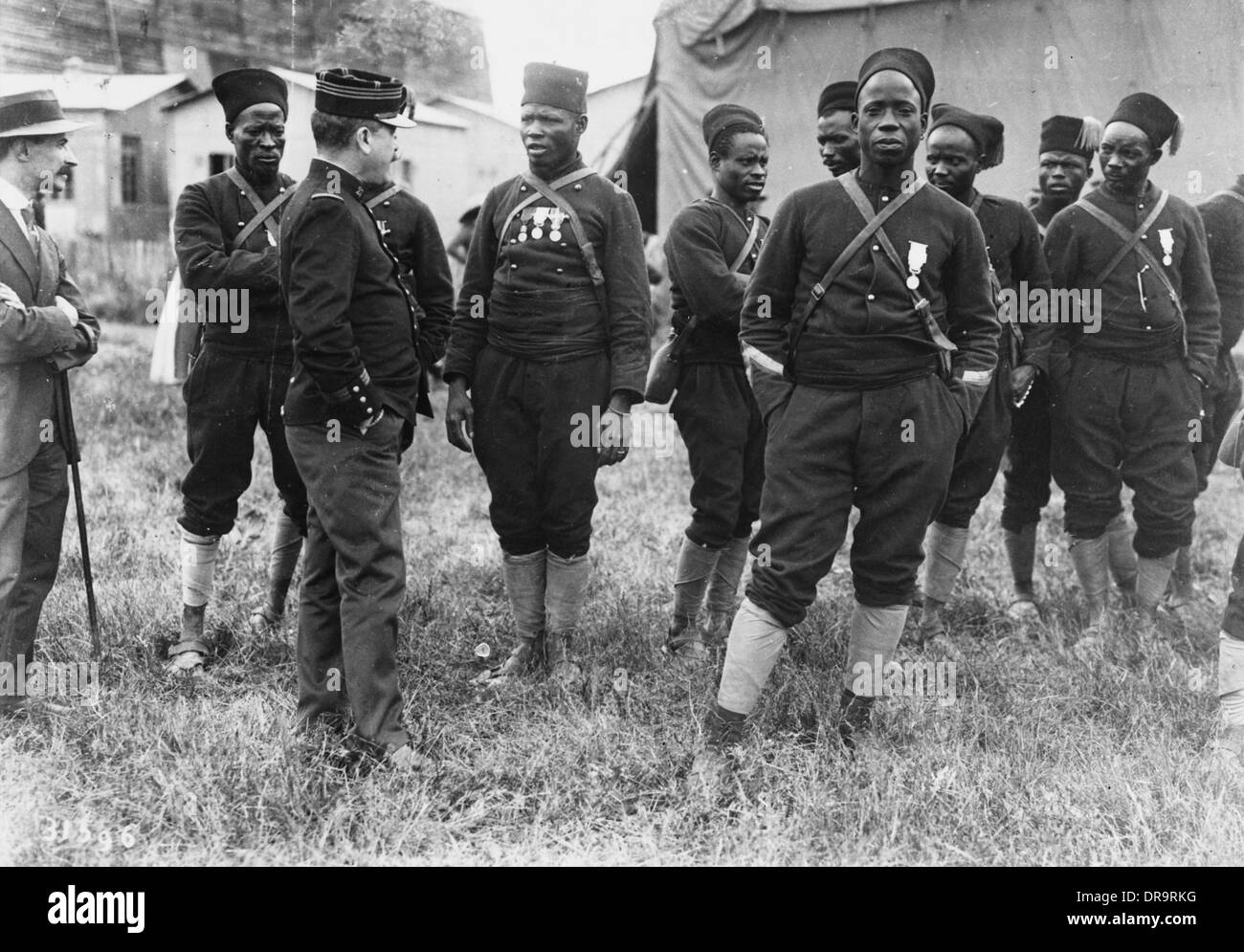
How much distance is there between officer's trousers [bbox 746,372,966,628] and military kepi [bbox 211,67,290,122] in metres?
2.51

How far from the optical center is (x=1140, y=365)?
504cm

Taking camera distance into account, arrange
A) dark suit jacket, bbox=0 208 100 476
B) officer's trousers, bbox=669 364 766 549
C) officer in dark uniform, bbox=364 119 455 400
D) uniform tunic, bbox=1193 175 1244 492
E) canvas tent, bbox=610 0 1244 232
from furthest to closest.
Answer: canvas tent, bbox=610 0 1244 232 → uniform tunic, bbox=1193 175 1244 492 → officer's trousers, bbox=669 364 766 549 → officer in dark uniform, bbox=364 119 455 400 → dark suit jacket, bbox=0 208 100 476

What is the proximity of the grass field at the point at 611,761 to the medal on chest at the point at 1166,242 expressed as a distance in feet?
5.76

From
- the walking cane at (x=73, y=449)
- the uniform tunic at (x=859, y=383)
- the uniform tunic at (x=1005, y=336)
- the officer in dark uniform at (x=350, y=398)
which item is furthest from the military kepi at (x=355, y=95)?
the uniform tunic at (x=1005, y=336)

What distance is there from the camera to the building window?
17.4 metres

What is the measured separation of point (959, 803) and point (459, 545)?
3608 mm

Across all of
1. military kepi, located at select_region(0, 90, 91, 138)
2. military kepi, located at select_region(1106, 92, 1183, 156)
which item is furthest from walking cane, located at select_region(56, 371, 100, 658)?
military kepi, located at select_region(1106, 92, 1183, 156)

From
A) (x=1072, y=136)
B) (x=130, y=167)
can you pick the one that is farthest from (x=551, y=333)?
(x=130, y=167)

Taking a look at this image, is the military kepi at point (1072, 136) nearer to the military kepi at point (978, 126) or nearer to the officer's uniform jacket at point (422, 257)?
the military kepi at point (978, 126)

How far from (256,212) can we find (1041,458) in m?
3.96

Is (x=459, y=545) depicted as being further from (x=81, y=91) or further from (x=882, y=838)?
(x=81, y=91)

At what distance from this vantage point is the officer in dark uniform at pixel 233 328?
4.38 meters

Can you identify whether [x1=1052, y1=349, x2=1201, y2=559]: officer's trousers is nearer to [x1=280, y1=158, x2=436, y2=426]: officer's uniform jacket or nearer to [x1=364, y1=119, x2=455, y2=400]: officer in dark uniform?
[x1=364, y1=119, x2=455, y2=400]: officer in dark uniform

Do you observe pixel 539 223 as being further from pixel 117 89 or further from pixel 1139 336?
pixel 117 89
